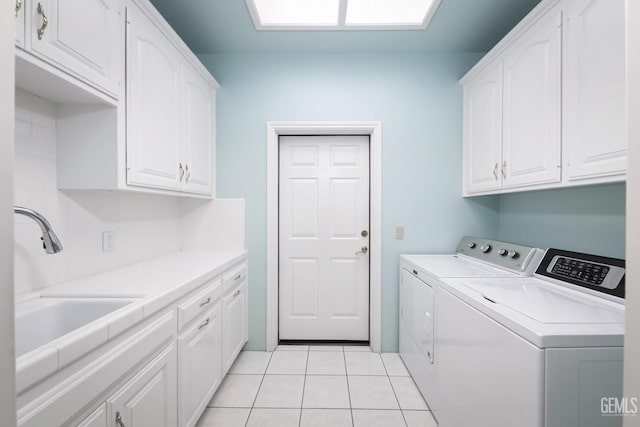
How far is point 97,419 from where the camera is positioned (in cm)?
87

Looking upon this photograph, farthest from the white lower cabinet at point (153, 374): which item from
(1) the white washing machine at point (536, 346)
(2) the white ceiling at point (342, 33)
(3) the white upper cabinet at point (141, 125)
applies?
(2) the white ceiling at point (342, 33)

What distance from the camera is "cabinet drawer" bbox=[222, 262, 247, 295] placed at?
6.39 ft

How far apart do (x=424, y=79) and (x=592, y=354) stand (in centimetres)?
225

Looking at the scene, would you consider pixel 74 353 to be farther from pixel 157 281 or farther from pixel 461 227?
pixel 461 227

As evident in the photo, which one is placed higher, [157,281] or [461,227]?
[461,227]

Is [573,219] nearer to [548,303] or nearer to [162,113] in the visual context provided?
[548,303]

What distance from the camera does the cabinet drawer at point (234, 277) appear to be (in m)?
1.95

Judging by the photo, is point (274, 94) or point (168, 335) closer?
point (168, 335)

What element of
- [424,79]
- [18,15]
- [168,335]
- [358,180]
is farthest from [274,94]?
[168,335]

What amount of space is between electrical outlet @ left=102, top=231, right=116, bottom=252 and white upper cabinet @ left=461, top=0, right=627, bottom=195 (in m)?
2.46

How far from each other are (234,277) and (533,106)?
2.21 metres

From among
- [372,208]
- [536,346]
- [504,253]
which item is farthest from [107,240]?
[504,253]

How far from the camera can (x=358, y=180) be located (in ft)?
8.66

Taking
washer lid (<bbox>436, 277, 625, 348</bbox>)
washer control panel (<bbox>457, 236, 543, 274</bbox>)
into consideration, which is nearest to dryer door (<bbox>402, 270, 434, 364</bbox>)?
washer lid (<bbox>436, 277, 625, 348</bbox>)
